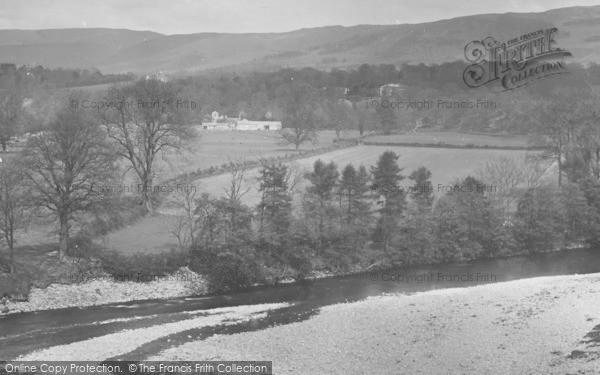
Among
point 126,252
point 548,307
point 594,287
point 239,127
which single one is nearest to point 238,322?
point 126,252

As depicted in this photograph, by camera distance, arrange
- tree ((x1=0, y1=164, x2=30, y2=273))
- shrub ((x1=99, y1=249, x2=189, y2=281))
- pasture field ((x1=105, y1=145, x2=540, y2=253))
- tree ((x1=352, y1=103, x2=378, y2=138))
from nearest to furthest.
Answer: tree ((x1=0, y1=164, x2=30, y2=273)) < shrub ((x1=99, y1=249, x2=189, y2=281)) < pasture field ((x1=105, y1=145, x2=540, y2=253)) < tree ((x1=352, y1=103, x2=378, y2=138))

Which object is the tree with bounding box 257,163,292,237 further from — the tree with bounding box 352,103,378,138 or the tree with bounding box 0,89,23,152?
the tree with bounding box 352,103,378,138

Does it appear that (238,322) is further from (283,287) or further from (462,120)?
(462,120)

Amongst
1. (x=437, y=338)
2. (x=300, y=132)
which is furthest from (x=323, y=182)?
(x=300, y=132)

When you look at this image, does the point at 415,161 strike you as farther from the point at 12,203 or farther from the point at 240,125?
the point at 240,125

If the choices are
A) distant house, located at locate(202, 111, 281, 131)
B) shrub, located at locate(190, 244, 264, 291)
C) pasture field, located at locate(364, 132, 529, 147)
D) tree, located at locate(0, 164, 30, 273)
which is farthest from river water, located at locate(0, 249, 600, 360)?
distant house, located at locate(202, 111, 281, 131)

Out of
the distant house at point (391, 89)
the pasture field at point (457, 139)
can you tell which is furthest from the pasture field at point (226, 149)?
the distant house at point (391, 89)

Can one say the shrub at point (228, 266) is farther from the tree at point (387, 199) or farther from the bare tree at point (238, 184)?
the tree at point (387, 199)
